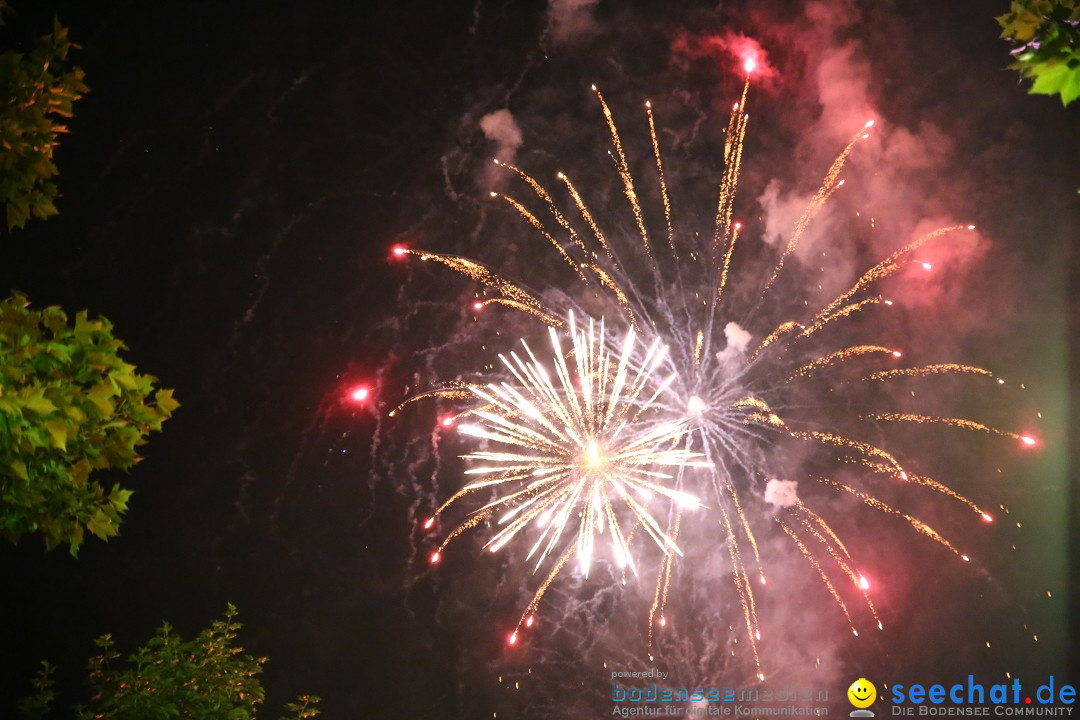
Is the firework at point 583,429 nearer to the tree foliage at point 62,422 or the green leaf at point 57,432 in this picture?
the tree foliage at point 62,422

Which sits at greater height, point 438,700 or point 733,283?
point 733,283

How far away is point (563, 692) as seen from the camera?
51.3 ft

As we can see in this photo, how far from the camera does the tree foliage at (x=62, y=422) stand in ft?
10.5

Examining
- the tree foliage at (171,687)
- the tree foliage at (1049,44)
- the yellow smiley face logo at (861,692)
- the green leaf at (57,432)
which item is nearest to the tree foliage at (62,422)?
the green leaf at (57,432)

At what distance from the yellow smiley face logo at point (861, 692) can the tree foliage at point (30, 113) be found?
63.1 feet

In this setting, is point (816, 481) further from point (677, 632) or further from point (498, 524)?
point (498, 524)

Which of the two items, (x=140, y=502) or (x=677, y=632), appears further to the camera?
(x=677, y=632)

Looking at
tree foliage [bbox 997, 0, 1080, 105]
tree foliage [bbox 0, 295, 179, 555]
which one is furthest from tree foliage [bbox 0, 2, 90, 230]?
tree foliage [bbox 997, 0, 1080, 105]

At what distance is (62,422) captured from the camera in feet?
10.8

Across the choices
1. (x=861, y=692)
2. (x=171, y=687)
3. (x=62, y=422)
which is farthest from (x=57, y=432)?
(x=861, y=692)

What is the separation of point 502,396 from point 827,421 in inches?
328

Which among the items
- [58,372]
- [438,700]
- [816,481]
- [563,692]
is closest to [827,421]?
[816,481]

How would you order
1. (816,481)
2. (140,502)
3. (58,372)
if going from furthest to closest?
(816,481), (140,502), (58,372)

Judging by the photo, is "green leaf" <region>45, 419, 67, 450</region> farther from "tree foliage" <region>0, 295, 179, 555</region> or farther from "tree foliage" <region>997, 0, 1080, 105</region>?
"tree foliage" <region>997, 0, 1080, 105</region>
